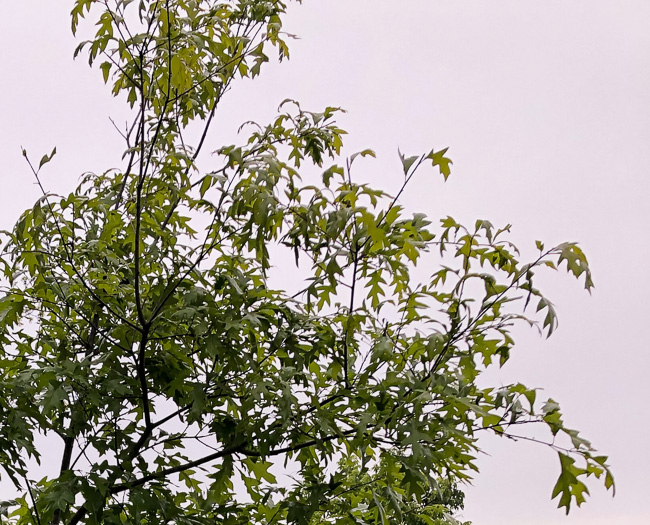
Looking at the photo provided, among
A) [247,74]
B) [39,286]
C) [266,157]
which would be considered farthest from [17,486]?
[247,74]

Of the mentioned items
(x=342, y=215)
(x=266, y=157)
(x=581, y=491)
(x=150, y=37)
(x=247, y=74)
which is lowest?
(x=581, y=491)

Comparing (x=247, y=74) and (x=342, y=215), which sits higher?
(x=247, y=74)

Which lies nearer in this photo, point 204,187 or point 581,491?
point 581,491

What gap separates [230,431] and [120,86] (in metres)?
2.73

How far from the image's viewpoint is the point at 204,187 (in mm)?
3637

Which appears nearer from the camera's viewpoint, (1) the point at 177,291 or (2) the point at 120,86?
(1) the point at 177,291

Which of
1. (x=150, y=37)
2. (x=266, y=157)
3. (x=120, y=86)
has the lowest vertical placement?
(x=266, y=157)

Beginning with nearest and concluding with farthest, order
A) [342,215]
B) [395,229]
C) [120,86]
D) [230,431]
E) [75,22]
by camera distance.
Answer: [342,215]
[395,229]
[230,431]
[75,22]
[120,86]

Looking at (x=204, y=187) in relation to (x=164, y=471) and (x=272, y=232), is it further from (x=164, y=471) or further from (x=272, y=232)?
(x=164, y=471)

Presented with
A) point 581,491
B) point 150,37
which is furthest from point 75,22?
point 581,491

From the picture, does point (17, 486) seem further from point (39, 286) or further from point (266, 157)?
point (266, 157)

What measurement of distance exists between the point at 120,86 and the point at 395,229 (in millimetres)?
2803

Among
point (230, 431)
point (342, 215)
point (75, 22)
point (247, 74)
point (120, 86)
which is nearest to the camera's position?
point (342, 215)

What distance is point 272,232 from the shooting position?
11.8 ft
